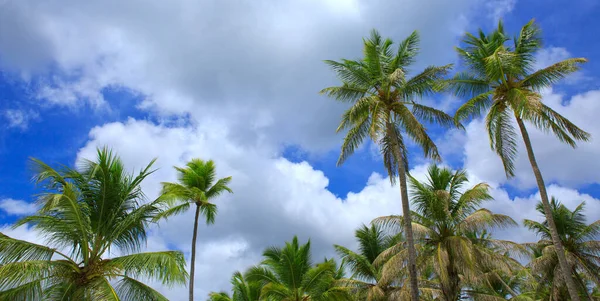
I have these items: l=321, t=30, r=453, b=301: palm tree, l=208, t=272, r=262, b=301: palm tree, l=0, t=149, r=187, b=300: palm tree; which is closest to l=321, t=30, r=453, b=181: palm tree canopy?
l=321, t=30, r=453, b=301: palm tree

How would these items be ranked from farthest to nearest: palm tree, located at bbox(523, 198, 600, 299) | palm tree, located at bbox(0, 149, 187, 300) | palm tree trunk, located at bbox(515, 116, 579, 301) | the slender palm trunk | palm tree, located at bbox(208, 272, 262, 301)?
palm tree, located at bbox(208, 272, 262, 301) < palm tree, located at bbox(523, 198, 600, 299) < the slender palm trunk < palm tree trunk, located at bbox(515, 116, 579, 301) < palm tree, located at bbox(0, 149, 187, 300)

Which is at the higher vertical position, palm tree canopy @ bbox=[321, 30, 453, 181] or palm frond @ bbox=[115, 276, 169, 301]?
palm tree canopy @ bbox=[321, 30, 453, 181]

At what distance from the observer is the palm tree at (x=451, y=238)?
17.8 m

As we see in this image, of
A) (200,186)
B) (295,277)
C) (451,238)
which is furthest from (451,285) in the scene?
(200,186)

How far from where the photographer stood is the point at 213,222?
26.6 m

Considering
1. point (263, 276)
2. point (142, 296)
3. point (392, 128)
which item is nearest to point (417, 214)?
point (392, 128)

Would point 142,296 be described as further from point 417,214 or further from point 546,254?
point 546,254

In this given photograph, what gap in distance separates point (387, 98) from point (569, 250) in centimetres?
1624

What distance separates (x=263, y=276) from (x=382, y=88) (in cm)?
1386

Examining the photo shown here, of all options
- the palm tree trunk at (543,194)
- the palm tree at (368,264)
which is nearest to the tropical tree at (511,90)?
the palm tree trunk at (543,194)

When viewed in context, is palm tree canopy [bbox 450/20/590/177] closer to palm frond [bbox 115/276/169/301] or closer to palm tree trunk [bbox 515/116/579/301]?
palm tree trunk [bbox 515/116/579/301]

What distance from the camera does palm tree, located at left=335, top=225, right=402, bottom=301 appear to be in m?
23.8

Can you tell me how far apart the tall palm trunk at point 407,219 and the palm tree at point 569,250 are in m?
11.0

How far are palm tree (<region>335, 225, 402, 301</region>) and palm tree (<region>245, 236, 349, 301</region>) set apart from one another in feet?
3.51
